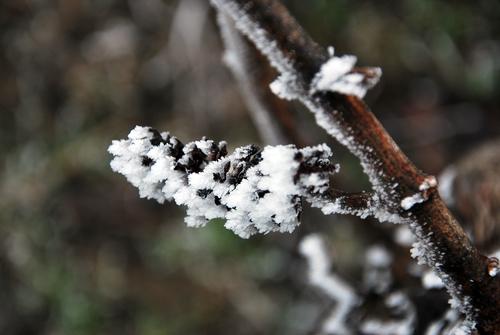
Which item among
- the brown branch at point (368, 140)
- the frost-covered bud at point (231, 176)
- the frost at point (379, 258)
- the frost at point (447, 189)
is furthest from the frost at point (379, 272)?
the frost-covered bud at point (231, 176)

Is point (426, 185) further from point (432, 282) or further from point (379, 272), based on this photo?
point (379, 272)

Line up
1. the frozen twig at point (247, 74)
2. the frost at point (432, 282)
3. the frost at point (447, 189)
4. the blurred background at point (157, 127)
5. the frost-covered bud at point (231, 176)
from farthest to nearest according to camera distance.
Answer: the blurred background at point (157, 127)
the frost at point (447, 189)
the frozen twig at point (247, 74)
the frost at point (432, 282)
the frost-covered bud at point (231, 176)

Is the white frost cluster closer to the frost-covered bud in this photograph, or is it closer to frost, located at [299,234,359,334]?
the frost-covered bud

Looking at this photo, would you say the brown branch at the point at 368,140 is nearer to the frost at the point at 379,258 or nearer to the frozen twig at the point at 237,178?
the frozen twig at the point at 237,178

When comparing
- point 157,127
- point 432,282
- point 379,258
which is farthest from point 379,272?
point 157,127

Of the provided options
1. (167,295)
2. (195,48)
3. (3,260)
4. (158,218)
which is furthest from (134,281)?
(195,48)
